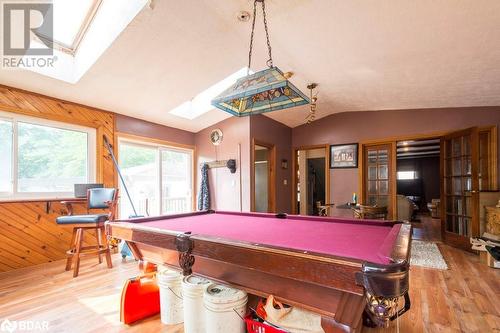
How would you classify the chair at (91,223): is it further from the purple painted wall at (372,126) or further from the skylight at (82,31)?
the purple painted wall at (372,126)

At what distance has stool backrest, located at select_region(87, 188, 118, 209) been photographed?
326 cm

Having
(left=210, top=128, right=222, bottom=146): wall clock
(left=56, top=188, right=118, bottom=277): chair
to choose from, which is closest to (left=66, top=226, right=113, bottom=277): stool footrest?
(left=56, top=188, right=118, bottom=277): chair

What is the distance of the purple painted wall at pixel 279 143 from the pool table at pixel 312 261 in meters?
3.18

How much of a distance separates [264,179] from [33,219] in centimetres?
462

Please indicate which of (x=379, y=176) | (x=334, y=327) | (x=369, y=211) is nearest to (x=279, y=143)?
(x=379, y=176)

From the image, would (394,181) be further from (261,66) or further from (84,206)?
(84,206)

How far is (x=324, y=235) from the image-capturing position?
161 cm

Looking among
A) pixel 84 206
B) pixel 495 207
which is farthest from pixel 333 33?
pixel 84 206

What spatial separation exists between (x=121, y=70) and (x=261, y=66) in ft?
5.95

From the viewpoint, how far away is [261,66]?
3479 millimetres

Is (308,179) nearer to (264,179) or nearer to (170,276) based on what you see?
(264,179)

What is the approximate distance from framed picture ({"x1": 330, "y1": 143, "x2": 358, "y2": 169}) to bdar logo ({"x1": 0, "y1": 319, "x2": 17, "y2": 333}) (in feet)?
17.7

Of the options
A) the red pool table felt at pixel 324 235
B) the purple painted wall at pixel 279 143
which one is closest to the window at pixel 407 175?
the purple painted wall at pixel 279 143

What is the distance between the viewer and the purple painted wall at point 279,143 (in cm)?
499
